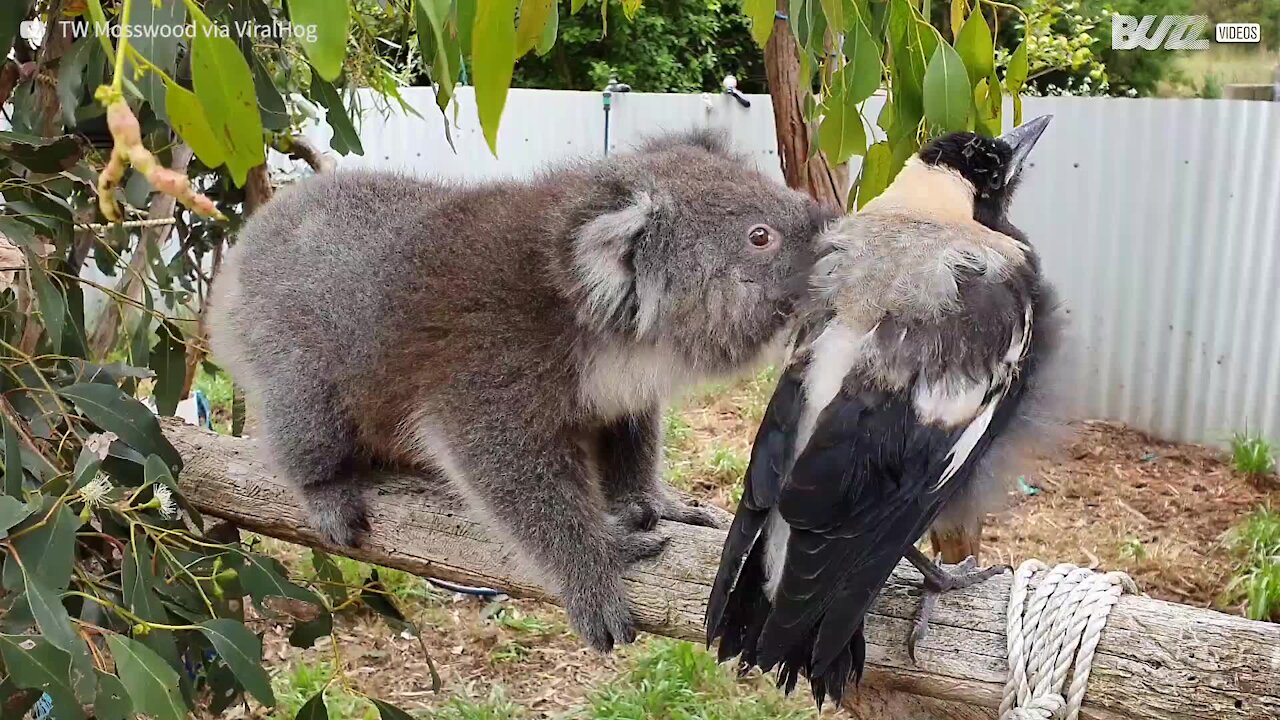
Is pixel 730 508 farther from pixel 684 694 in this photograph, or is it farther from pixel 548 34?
pixel 548 34

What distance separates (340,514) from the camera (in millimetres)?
1702

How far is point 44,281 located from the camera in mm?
1487

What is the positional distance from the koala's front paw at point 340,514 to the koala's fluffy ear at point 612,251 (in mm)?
539

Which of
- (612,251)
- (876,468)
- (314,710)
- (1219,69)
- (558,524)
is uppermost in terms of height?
(1219,69)

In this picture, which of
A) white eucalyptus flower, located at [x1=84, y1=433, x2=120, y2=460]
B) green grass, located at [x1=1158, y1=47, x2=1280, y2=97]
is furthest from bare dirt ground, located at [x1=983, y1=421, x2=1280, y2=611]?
white eucalyptus flower, located at [x1=84, y1=433, x2=120, y2=460]

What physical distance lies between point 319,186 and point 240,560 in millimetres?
714

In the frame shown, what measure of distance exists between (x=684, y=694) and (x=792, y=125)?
1528 mm

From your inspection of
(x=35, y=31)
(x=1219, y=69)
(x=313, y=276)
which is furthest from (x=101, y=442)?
(x=1219, y=69)

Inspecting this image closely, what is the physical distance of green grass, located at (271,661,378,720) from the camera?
2.72m

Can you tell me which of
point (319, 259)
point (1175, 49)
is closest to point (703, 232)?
point (319, 259)

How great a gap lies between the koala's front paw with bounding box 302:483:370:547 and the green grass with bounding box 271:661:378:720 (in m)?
1.14

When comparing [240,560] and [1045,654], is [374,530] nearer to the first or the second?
[240,560]

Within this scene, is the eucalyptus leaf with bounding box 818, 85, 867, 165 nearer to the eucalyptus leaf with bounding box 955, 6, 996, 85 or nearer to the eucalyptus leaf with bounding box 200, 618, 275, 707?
the eucalyptus leaf with bounding box 955, 6, 996, 85

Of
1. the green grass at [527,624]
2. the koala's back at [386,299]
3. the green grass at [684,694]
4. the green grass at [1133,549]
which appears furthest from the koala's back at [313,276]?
the green grass at [1133,549]
